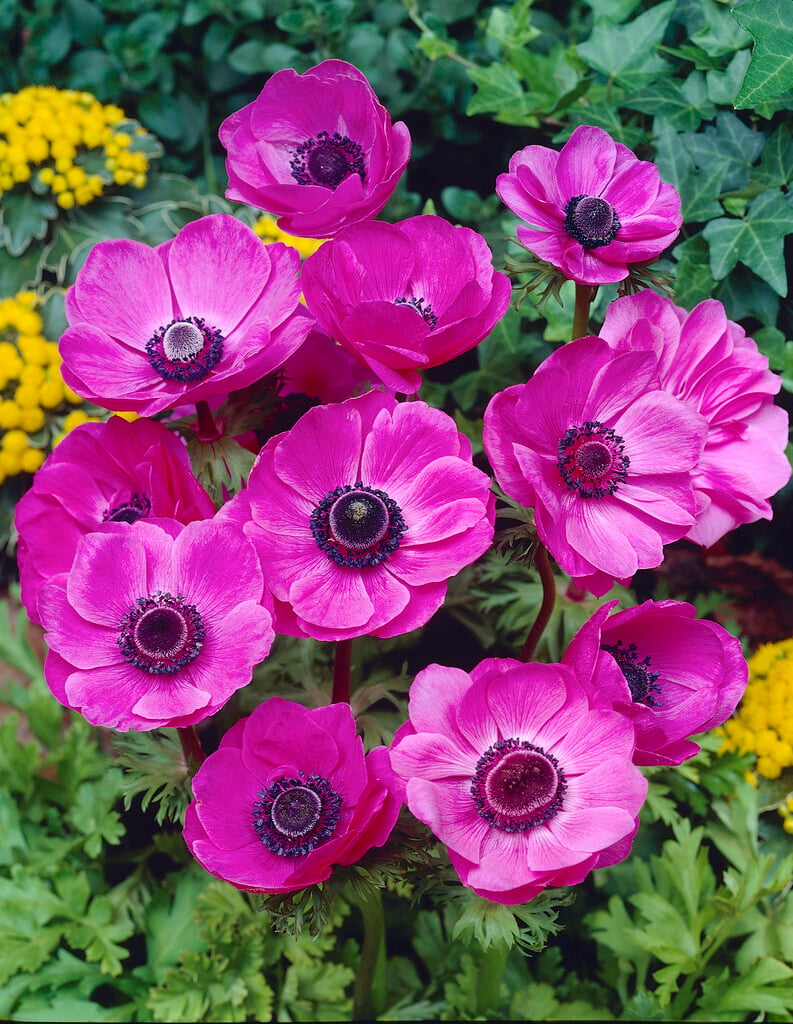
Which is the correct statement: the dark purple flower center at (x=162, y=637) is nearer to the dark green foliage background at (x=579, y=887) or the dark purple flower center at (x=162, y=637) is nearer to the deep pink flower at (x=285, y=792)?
the deep pink flower at (x=285, y=792)

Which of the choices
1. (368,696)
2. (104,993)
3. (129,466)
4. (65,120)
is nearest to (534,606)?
(368,696)

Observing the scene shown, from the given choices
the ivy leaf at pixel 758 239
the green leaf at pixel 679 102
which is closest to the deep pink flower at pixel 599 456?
the ivy leaf at pixel 758 239

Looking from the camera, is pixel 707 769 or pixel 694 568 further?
pixel 694 568

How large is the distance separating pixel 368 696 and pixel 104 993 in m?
0.78

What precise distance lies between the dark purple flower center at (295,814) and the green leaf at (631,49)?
3.73 feet

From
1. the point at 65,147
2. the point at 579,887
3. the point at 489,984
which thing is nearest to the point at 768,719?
the point at 579,887

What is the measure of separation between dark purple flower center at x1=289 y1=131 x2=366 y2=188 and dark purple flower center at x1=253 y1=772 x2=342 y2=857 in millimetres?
539

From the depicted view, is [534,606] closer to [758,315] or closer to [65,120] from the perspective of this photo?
[758,315]

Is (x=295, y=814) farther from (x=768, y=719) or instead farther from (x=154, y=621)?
(x=768, y=719)

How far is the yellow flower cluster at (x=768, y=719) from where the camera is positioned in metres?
1.41

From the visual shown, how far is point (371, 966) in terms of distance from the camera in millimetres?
1124

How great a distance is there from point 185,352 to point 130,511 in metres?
0.17

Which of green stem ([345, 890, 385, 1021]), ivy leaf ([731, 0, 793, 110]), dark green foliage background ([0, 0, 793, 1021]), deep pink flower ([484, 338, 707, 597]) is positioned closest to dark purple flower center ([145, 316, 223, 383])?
deep pink flower ([484, 338, 707, 597])

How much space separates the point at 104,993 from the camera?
55.5 inches
